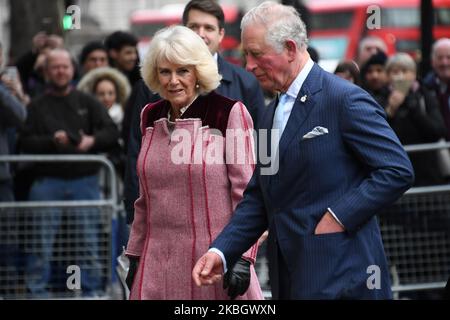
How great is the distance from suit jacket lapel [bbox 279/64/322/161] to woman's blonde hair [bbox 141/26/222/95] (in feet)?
2.99

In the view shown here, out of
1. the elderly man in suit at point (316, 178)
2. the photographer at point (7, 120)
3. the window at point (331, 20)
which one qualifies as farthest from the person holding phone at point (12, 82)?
the window at point (331, 20)

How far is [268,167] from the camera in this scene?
6105mm

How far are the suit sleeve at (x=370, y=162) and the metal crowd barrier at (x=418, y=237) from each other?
5.16 m

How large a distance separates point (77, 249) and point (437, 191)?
9.60 feet

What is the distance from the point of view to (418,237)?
430 inches

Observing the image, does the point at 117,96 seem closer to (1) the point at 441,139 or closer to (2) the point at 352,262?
(1) the point at 441,139

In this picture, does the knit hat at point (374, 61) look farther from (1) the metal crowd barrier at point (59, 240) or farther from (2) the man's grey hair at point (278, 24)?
(2) the man's grey hair at point (278, 24)

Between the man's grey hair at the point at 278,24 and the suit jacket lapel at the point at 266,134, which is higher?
the man's grey hair at the point at 278,24

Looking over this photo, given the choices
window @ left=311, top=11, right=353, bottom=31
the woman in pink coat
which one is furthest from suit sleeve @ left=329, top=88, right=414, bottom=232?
window @ left=311, top=11, right=353, bottom=31

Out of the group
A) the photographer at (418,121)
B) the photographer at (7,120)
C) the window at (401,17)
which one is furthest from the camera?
the window at (401,17)

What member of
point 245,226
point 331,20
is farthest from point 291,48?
point 331,20

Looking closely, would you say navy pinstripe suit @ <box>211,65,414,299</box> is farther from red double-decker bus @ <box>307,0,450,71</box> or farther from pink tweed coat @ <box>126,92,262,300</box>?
red double-decker bus @ <box>307,0,450,71</box>

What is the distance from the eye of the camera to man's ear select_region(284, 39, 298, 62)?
5.93 metres

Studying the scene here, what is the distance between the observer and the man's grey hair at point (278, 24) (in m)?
5.92
